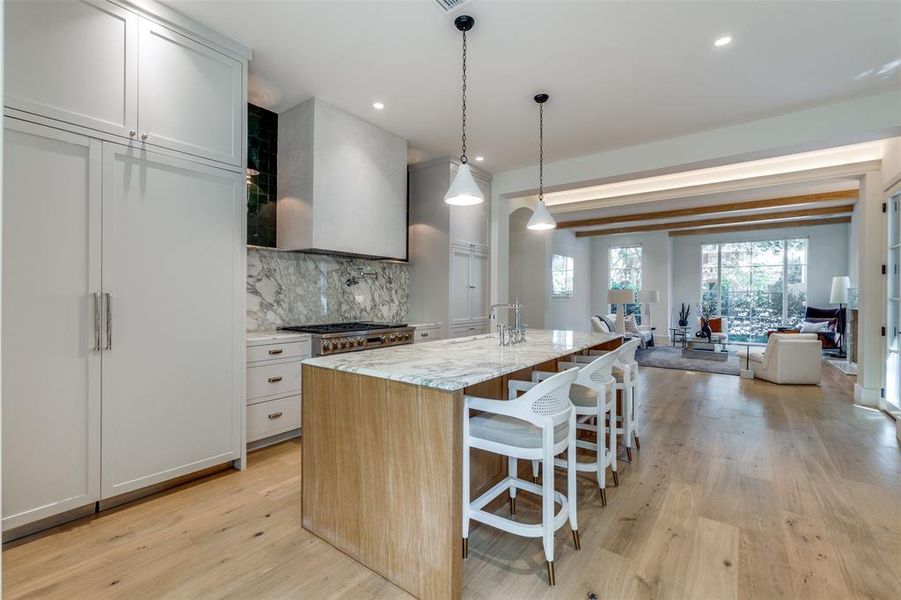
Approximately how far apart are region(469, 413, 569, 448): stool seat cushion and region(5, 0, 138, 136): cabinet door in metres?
2.44

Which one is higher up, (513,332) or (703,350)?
(513,332)

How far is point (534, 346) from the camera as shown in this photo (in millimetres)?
2770

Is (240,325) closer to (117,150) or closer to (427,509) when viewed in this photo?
(117,150)

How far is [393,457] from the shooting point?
5.87 feet

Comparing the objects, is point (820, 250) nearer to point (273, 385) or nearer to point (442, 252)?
point (442, 252)

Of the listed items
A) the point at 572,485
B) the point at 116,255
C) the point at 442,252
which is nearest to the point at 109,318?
the point at 116,255

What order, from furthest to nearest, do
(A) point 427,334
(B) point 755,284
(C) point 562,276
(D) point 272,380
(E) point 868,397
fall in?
(B) point 755,284 → (C) point 562,276 → (A) point 427,334 → (E) point 868,397 → (D) point 272,380

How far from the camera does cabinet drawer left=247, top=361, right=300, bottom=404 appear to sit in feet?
10.1

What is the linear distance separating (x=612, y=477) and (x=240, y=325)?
2.64 meters

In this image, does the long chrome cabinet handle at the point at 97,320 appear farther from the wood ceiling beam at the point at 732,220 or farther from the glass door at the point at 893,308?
the wood ceiling beam at the point at 732,220

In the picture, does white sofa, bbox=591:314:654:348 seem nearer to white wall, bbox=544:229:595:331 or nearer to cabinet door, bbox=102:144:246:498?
white wall, bbox=544:229:595:331

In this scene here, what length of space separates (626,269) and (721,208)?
3.57 meters

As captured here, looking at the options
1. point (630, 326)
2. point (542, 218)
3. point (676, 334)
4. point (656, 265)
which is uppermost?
point (656, 265)

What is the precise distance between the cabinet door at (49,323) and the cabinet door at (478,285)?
3.57 m
